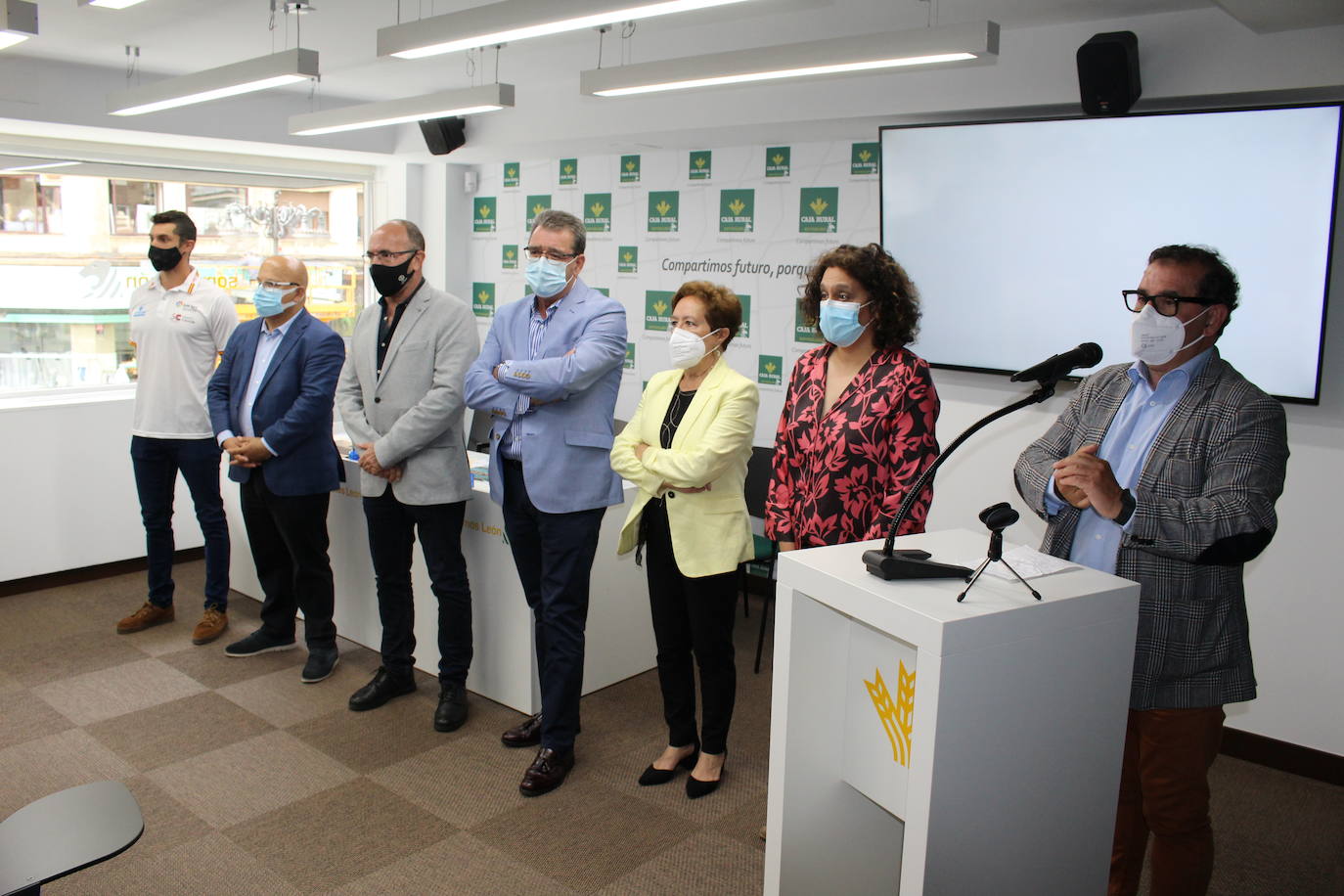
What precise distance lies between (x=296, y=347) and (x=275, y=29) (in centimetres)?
165

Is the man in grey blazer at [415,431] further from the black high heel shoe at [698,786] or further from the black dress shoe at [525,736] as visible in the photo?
the black high heel shoe at [698,786]

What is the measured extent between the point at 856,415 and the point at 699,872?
1334 mm

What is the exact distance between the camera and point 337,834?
2.94 metres

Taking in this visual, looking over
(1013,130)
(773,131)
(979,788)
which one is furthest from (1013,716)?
(773,131)

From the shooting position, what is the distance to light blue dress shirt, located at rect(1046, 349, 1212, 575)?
2098mm

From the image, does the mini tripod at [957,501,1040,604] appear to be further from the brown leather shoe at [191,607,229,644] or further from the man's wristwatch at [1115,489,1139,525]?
the brown leather shoe at [191,607,229,644]

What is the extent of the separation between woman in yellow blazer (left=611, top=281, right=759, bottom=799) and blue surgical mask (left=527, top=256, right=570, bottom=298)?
376 mm

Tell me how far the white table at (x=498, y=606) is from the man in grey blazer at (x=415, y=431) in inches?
5.0

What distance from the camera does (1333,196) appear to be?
10.8 ft

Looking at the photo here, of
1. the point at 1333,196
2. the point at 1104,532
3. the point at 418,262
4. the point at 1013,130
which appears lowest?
the point at 1104,532

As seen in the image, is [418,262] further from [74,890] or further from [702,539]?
[74,890]

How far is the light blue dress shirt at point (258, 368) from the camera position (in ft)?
13.2

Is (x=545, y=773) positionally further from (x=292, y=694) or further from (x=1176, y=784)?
(x=1176, y=784)

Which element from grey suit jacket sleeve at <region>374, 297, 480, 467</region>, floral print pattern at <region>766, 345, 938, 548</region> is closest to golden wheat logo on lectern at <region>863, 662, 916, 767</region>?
floral print pattern at <region>766, 345, 938, 548</region>
